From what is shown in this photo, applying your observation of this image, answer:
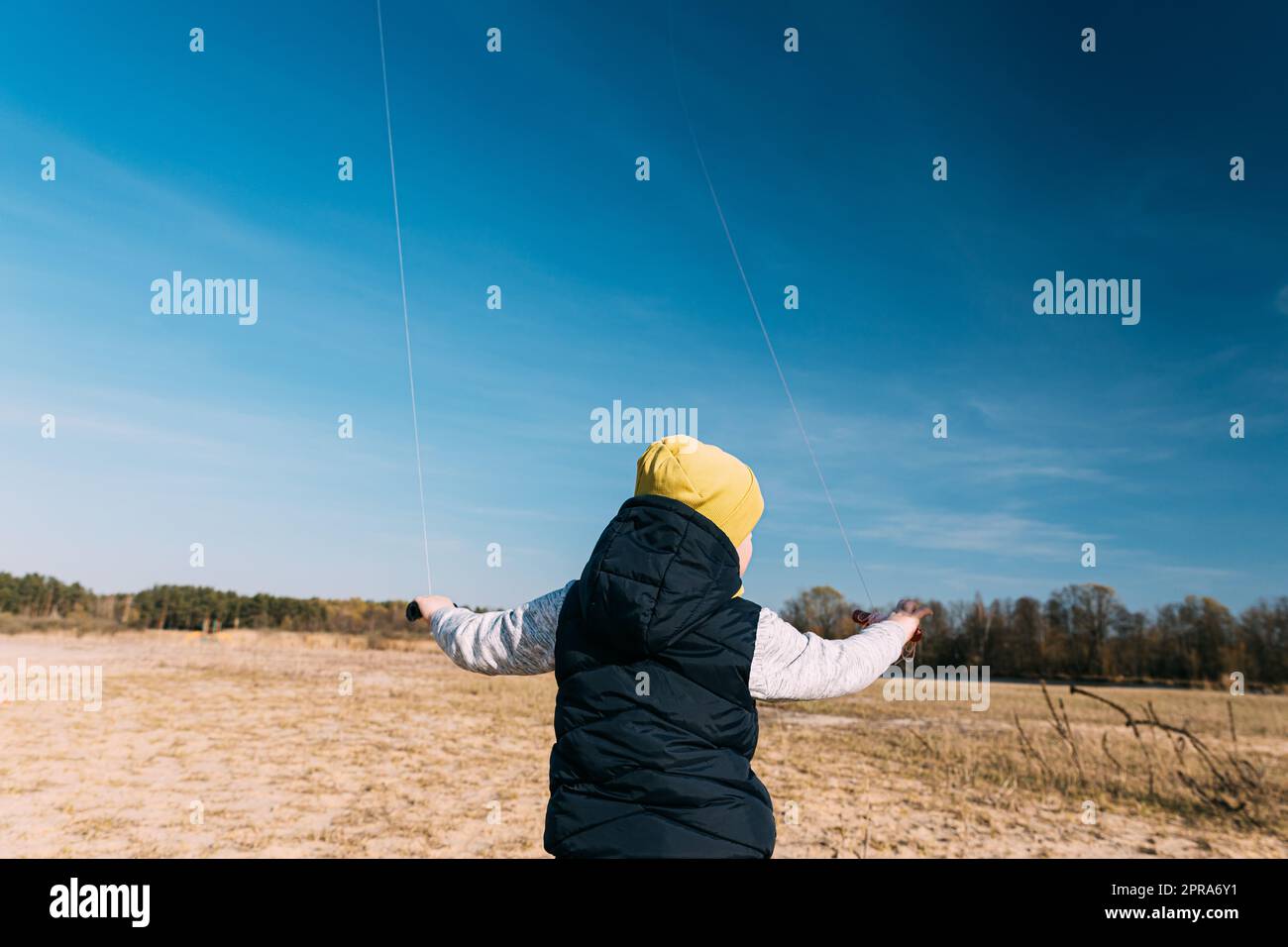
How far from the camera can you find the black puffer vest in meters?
2.09

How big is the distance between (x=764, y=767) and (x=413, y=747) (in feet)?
19.9

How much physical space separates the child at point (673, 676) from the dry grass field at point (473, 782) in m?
6.53

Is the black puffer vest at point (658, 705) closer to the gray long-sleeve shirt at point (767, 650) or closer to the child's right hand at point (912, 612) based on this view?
the gray long-sleeve shirt at point (767, 650)

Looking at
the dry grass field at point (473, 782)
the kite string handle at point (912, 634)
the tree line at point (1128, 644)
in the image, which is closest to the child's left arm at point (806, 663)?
the kite string handle at point (912, 634)

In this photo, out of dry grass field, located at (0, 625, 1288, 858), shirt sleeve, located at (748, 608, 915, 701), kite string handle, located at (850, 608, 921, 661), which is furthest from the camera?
dry grass field, located at (0, 625, 1288, 858)

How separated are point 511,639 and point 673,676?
1.81ft

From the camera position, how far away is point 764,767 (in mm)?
13156

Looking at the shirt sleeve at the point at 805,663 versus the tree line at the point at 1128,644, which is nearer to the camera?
the shirt sleeve at the point at 805,663

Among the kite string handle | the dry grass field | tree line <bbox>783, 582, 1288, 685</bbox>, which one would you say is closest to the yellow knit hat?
the kite string handle

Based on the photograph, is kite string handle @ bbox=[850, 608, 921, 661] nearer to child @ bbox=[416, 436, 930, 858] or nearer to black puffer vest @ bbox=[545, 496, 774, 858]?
child @ bbox=[416, 436, 930, 858]

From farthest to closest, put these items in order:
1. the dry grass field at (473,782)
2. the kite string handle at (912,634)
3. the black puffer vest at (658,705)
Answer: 1. the dry grass field at (473,782)
2. the kite string handle at (912,634)
3. the black puffer vest at (658,705)

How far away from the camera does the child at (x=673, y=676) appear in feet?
6.86

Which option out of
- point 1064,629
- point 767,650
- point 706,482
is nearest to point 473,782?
point 767,650
